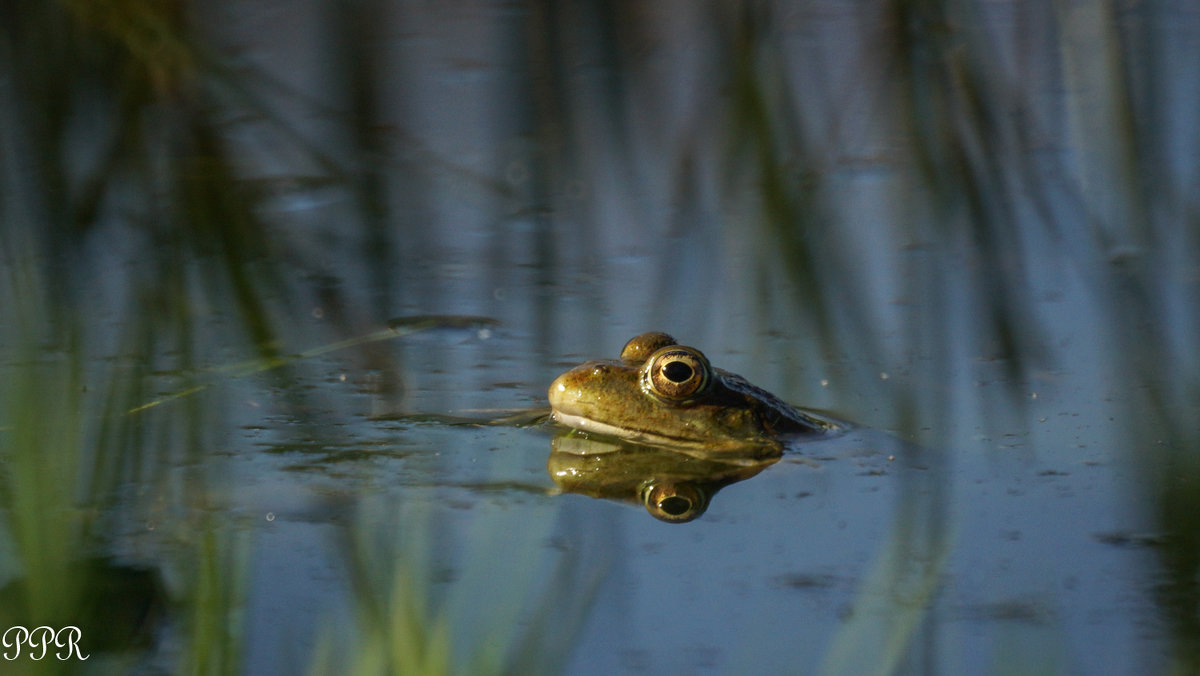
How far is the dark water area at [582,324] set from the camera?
1.75 meters

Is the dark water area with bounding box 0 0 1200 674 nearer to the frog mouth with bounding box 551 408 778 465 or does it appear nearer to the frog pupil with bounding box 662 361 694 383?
the frog mouth with bounding box 551 408 778 465

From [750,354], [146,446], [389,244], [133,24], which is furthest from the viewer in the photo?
[133,24]

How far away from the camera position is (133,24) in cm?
457

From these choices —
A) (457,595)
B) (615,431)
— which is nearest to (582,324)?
(615,431)

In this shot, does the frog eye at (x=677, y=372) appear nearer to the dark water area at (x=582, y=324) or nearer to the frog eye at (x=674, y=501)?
the dark water area at (x=582, y=324)

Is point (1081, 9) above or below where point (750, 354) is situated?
above

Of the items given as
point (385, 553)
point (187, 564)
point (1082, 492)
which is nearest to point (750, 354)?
point (1082, 492)

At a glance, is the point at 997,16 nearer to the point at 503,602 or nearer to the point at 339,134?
the point at 339,134

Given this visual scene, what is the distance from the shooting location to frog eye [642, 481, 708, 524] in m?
2.13

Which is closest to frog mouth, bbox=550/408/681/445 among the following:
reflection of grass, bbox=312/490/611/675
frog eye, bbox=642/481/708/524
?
frog eye, bbox=642/481/708/524

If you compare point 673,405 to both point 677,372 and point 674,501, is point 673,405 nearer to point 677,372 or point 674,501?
point 677,372

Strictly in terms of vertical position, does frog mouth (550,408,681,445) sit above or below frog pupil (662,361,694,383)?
below

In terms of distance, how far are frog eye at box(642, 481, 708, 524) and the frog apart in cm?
33

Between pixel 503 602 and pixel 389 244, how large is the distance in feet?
5.77
